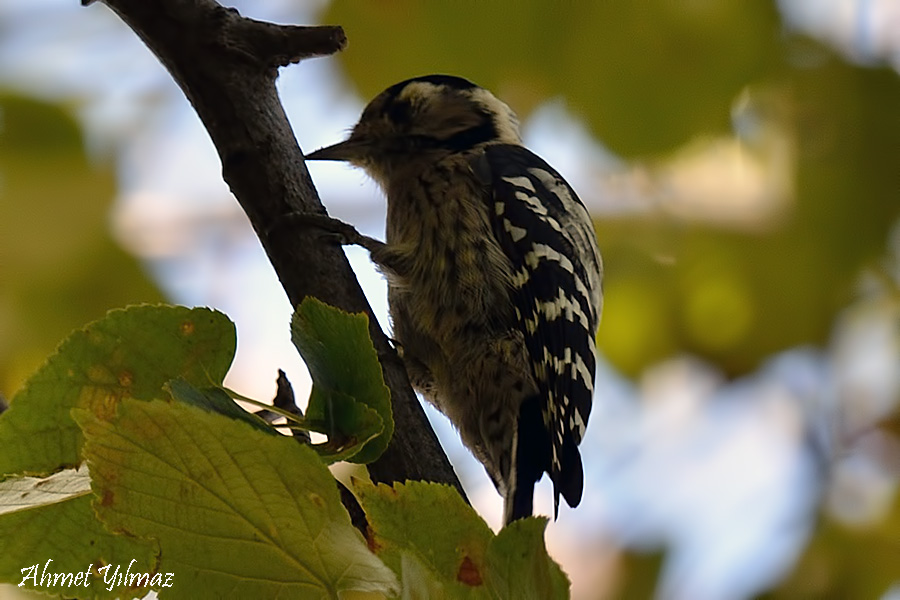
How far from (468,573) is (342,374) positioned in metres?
0.32

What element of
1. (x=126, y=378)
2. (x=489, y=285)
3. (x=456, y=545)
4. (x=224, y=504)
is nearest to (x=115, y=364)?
(x=126, y=378)

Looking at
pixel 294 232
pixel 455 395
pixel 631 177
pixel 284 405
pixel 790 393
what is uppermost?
pixel 631 177

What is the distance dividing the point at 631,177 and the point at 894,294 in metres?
1.00

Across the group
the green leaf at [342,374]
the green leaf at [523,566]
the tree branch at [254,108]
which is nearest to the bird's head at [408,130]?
the tree branch at [254,108]

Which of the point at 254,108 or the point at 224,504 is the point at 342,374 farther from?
the point at 254,108

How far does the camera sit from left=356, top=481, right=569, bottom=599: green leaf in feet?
4.06

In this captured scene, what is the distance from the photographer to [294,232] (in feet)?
5.92

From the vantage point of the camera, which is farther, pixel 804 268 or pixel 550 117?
pixel 804 268

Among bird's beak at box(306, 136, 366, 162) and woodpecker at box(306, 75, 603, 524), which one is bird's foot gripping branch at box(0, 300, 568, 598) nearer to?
woodpecker at box(306, 75, 603, 524)

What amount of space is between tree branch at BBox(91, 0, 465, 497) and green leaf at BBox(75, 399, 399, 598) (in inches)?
22.6

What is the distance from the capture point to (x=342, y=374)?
57.4 inches

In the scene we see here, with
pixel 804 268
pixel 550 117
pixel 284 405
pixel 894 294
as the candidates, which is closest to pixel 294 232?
pixel 284 405

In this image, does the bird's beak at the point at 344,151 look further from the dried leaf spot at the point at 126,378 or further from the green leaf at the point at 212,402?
the green leaf at the point at 212,402

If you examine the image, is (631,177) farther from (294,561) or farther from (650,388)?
(294,561)
